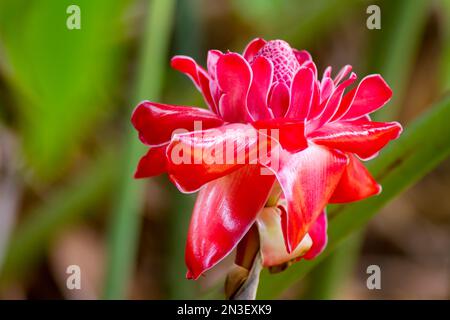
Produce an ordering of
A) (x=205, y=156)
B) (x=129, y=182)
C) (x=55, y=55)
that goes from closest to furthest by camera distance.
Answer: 1. (x=205, y=156)
2. (x=129, y=182)
3. (x=55, y=55)

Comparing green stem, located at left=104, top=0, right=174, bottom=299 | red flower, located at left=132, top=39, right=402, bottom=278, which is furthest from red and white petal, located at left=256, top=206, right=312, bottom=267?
green stem, located at left=104, top=0, right=174, bottom=299

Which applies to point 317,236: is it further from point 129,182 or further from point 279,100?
point 129,182

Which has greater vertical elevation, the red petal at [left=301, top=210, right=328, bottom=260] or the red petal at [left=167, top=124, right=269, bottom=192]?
the red petal at [left=167, top=124, right=269, bottom=192]

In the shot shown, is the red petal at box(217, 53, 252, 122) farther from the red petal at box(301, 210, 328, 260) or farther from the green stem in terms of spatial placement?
the green stem

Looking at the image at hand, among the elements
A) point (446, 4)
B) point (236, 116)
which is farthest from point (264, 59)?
point (446, 4)

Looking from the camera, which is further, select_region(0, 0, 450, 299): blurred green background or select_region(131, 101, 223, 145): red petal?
select_region(0, 0, 450, 299): blurred green background

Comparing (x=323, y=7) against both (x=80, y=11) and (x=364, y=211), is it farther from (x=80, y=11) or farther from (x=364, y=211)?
(x=364, y=211)

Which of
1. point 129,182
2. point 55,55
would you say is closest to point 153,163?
point 129,182
